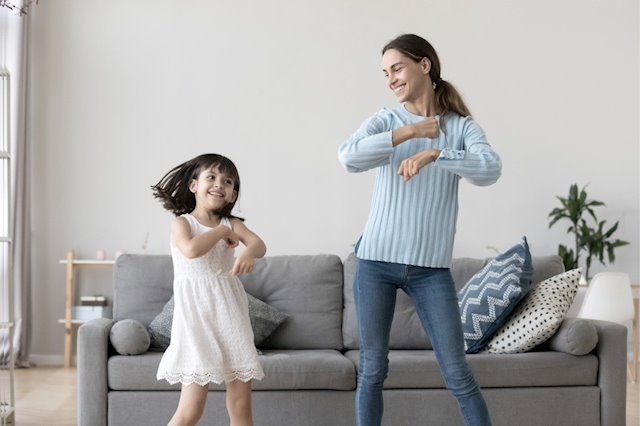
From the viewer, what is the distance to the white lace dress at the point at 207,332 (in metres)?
2.57

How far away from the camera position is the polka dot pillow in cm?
340

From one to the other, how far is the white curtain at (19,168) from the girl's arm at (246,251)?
3539mm

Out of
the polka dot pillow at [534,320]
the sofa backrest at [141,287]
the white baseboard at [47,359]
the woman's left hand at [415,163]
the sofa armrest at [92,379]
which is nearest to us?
the woman's left hand at [415,163]

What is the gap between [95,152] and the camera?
236 inches

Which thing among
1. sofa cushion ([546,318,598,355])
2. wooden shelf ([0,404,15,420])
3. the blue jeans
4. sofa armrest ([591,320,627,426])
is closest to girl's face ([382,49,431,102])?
the blue jeans

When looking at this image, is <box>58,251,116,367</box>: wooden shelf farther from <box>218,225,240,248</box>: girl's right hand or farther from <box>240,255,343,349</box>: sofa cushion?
<box>218,225,240,248</box>: girl's right hand

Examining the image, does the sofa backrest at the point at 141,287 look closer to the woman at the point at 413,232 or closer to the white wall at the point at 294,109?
the woman at the point at 413,232

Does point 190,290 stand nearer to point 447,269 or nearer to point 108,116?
point 447,269

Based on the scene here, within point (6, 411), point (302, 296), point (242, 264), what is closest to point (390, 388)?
point (302, 296)

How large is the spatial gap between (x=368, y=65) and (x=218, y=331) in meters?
Result: 3.81

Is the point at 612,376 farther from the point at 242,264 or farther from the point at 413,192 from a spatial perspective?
the point at 242,264

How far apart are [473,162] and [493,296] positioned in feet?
3.87

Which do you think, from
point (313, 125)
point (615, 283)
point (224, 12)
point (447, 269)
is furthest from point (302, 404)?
point (224, 12)

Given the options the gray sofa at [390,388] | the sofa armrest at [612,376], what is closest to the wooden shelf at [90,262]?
the gray sofa at [390,388]
